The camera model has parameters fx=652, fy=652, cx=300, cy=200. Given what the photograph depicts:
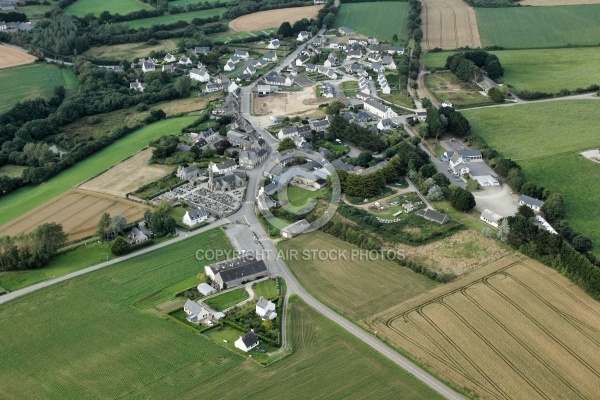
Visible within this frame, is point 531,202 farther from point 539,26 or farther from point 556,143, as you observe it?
point 539,26

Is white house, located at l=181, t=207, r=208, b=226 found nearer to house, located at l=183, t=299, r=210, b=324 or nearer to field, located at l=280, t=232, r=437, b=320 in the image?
field, located at l=280, t=232, r=437, b=320

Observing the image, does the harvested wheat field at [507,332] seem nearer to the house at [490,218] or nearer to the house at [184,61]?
the house at [490,218]

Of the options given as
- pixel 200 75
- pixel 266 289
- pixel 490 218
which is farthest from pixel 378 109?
pixel 266 289

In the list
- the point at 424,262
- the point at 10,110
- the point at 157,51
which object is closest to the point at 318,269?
the point at 424,262

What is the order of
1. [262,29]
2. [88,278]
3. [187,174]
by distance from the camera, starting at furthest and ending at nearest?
[262,29], [187,174], [88,278]

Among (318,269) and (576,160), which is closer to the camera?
(318,269)

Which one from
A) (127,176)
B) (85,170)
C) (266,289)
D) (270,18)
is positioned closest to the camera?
(266,289)

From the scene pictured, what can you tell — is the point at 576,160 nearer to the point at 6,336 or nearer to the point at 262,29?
the point at 6,336
